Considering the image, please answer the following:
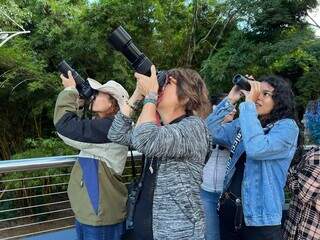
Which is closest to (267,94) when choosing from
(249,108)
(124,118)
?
(249,108)

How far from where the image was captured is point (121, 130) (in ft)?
6.38

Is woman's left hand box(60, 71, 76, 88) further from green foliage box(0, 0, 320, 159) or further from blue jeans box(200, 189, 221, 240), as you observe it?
green foliage box(0, 0, 320, 159)

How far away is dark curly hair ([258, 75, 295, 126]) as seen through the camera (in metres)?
2.17

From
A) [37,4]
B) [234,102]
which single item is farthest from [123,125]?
[37,4]

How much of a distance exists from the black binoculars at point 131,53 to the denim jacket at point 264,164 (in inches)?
20.6

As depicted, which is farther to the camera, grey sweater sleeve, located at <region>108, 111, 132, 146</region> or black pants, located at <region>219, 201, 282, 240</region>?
black pants, located at <region>219, 201, 282, 240</region>

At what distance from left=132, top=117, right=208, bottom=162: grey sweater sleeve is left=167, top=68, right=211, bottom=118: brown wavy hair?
0.34 feet

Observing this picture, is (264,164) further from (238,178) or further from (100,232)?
(100,232)

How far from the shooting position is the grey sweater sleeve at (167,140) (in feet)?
5.27

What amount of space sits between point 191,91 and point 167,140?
24 cm

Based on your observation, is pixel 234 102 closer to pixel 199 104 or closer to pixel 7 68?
pixel 199 104

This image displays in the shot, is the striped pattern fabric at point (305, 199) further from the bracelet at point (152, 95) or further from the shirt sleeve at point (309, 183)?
the bracelet at point (152, 95)

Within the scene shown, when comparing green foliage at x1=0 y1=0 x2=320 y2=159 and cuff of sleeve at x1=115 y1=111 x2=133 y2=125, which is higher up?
green foliage at x1=0 y1=0 x2=320 y2=159

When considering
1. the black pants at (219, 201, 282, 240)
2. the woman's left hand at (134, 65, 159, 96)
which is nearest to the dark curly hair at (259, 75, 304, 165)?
the black pants at (219, 201, 282, 240)
